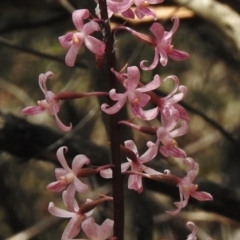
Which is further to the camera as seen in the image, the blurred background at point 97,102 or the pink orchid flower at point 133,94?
the blurred background at point 97,102

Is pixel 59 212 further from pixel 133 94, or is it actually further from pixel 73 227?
pixel 133 94

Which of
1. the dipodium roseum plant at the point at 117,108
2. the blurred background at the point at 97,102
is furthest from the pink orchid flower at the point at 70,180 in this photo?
the blurred background at the point at 97,102

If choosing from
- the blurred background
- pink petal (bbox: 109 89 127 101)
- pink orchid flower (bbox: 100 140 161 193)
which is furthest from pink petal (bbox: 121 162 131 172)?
the blurred background

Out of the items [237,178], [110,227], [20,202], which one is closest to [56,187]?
[110,227]

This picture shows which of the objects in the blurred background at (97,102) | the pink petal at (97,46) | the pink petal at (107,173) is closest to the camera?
the pink petal at (97,46)

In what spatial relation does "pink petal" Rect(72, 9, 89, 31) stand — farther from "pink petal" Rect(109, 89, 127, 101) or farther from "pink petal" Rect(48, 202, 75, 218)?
"pink petal" Rect(48, 202, 75, 218)

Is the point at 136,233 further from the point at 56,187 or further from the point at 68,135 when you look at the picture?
the point at 56,187

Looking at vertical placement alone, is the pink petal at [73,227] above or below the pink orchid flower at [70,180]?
below

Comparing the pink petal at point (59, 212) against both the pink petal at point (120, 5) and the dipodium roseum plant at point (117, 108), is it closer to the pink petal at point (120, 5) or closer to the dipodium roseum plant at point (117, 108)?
the dipodium roseum plant at point (117, 108)
